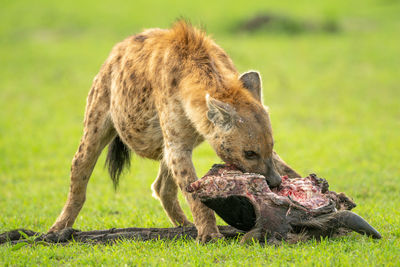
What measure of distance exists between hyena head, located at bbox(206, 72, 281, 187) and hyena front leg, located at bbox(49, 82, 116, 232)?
176 cm

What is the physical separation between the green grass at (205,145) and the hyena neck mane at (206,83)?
0.61m

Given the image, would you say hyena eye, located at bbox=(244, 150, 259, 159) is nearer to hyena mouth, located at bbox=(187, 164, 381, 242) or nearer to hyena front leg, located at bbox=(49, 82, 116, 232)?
hyena mouth, located at bbox=(187, 164, 381, 242)

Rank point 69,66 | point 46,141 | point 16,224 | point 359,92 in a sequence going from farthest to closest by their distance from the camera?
point 69,66
point 359,92
point 46,141
point 16,224

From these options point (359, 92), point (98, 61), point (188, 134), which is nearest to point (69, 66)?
point (98, 61)

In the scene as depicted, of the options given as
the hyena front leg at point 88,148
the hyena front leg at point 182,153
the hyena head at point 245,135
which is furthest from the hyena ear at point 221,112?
the hyena front leg at point 88,148

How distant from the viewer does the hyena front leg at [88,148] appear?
5875 millimetres

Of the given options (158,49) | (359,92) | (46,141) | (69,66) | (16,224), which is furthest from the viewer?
(69,66)

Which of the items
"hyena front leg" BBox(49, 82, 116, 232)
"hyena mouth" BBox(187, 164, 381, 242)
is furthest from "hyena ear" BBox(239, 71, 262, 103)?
"hyena front leg" BBox(49, 82, 116, 232)

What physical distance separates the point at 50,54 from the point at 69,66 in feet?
4.92

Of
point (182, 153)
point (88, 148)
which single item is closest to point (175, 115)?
point (182, 153)

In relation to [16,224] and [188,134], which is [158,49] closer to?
[188,134]

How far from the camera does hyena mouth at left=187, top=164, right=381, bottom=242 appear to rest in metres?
4.27

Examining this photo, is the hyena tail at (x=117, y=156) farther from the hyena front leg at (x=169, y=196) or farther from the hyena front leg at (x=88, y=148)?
the hyena front leg at (x=169, y=196)

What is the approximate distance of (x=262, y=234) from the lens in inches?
171
